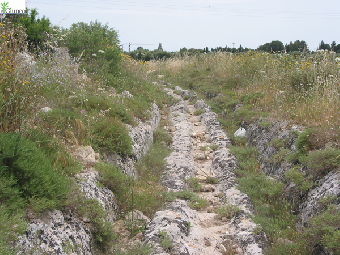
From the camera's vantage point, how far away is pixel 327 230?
3611mm

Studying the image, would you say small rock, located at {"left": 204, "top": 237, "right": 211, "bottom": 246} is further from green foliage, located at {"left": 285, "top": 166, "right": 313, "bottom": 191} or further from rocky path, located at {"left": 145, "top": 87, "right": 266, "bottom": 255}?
green foliage, located at {"left": 285, "top": 166, "right": 313, "bottom": 191}

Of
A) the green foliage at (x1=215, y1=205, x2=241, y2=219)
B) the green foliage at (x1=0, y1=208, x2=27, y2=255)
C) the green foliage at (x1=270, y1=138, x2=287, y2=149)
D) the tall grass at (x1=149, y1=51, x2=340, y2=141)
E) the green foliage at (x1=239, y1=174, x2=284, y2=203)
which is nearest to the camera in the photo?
the green foliage at (x1=0, y1=208, x2=27, y2=255)

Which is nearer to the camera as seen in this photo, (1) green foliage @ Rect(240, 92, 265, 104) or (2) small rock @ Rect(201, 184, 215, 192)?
(2) small rock @ Rect(201, 184, 215, 192)

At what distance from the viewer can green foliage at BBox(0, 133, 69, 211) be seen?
9.47ft

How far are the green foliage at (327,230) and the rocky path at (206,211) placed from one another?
2.29ft

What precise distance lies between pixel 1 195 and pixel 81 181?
4.22 ft

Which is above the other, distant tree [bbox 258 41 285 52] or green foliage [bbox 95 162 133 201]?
distant tree [bbox 258 41 285 52]

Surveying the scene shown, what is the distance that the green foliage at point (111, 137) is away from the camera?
18.0 feet

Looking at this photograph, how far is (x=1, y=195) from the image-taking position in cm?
276

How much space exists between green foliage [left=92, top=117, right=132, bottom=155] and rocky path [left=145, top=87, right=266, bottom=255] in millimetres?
1172

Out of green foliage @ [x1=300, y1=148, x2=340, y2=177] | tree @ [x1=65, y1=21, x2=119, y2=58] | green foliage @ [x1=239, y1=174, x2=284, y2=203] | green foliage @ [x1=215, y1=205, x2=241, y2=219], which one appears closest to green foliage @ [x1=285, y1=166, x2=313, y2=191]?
green foliage @ [x1=300, y1=148, x2=340, y2=177]

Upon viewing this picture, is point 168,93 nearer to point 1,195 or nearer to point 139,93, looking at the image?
point 139,93

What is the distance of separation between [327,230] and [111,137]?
382cm

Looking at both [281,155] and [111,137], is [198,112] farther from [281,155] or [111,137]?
[111,137]
